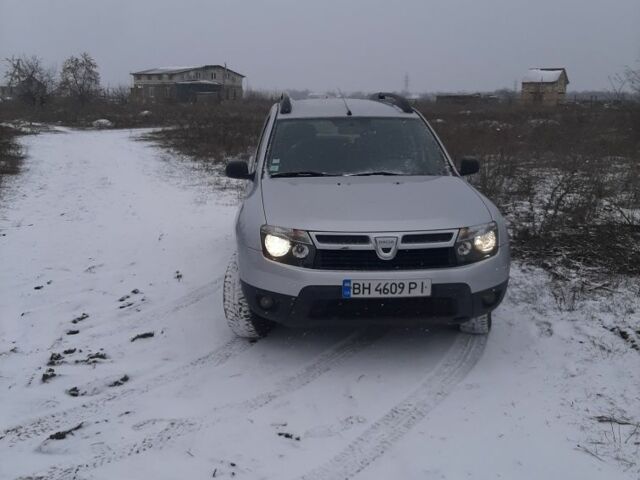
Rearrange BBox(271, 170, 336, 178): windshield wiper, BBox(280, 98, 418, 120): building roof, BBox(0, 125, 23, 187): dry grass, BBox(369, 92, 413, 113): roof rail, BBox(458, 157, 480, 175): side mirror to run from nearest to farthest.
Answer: BBox(271, 170, 336, 178): windshield wiper, BBox(458, 157, 480, 175): side mirror, BBox(280, 98, 418, 120): building roof, BBox(369, 92, 413, 113): roof rail, BBox(0, 125, 23, 187): dry grass

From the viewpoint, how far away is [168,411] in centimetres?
Answer: 318

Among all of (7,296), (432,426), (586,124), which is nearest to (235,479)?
(432,426)

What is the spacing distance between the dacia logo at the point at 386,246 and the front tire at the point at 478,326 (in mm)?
1040

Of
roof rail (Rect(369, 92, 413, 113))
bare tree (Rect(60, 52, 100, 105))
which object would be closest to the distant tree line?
bare tree (Rect(60, 52, 100, 105))

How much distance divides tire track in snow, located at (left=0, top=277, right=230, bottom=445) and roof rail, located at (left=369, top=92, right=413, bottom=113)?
9.37ft

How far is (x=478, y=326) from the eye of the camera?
4.02 m

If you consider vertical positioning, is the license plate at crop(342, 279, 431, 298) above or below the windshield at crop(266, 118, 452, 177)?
below

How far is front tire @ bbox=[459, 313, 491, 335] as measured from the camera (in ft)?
13.1

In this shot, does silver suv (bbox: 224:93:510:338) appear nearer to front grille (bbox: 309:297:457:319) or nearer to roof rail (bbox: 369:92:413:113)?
front grille (bbox: 309:297:457:319)

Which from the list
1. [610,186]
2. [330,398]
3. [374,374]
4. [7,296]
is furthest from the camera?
[610,186]

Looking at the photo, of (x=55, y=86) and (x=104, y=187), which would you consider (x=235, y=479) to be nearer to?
(x=104, y=187)

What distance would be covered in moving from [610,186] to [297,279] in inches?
310

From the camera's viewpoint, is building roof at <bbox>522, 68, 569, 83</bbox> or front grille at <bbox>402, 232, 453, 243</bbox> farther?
building roof at <bbox>522, 68, 569, 83</bbox>

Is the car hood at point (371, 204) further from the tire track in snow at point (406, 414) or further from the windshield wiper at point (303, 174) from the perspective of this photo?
the tire track in snow at point (406, 414)
